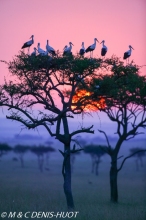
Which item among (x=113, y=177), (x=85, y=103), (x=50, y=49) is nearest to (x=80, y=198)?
(x=113, y=177)

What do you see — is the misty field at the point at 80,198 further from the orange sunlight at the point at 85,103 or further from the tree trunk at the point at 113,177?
the orange sunlight at the point at 85,103

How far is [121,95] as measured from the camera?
20016 millimetres

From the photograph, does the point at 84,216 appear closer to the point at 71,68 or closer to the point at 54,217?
the point at 54,217

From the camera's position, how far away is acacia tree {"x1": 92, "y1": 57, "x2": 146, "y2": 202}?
56.4ft

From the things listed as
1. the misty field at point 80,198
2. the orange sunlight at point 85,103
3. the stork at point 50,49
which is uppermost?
the stork at point 50,49

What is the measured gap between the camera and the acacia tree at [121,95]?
1719 cm

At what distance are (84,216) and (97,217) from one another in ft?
1.16

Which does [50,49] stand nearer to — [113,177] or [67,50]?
[67,50]

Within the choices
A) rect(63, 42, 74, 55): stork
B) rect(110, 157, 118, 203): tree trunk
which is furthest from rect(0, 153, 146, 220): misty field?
rect(63, 42, 74, 55): stork

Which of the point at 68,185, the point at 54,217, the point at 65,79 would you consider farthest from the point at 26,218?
the point at 65,79

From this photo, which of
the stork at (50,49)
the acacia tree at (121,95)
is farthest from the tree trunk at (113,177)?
the stork at (50,49)

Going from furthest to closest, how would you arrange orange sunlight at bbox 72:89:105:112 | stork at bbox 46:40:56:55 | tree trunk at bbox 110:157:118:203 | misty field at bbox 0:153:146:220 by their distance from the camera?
tree trunk at bbox 110:157:118:203, stork at bbox 46:40:56:55, orange sunlight at bbox 72:89:105:112, misty field at bbox 0:153:146:220

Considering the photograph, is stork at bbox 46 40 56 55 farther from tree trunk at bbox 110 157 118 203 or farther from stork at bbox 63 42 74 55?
tree trunk at bbox 110 157 118 203

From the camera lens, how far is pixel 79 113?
53.0 feet
